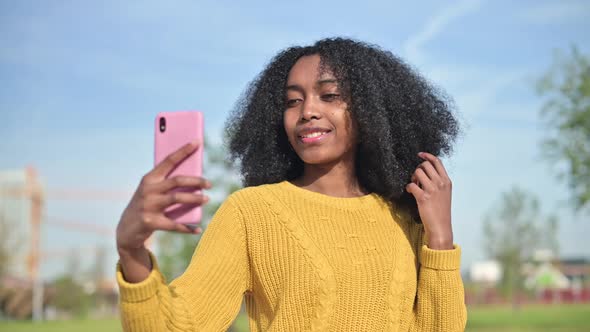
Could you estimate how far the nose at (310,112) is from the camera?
8.29 feet

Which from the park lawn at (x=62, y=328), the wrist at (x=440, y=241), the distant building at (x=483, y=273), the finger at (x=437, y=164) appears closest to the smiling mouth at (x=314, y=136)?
the finger at (x=437, y=164)

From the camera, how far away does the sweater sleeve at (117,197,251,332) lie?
5.59 ft

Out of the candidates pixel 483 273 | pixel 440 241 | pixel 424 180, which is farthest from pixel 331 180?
pixel 483 273

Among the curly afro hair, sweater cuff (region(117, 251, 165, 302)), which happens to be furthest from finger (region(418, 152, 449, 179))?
sweater cuff (region(117, 251, 165, 302))

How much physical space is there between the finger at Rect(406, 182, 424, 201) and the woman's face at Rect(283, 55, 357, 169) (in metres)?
0.28

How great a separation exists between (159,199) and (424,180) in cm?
124

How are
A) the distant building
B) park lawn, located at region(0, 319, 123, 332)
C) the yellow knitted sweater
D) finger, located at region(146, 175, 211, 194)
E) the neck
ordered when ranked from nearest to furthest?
1. finger, located at region(146, 175, 211, 194)
2. the yellow knitted sweater
3. the neck
4. park lawn, located at region(0, 319, 123, 332)
5. the distant building

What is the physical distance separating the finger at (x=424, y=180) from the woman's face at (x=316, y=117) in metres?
0.30

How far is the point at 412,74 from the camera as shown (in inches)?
113

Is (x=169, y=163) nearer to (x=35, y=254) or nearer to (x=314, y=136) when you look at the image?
(x=314, y=136)

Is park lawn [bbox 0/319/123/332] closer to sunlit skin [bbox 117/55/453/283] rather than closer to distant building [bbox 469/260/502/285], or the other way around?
sunlit skin [bbox 117/55/453/283]

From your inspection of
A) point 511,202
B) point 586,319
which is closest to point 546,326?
point 586,319

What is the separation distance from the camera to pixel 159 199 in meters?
1.47

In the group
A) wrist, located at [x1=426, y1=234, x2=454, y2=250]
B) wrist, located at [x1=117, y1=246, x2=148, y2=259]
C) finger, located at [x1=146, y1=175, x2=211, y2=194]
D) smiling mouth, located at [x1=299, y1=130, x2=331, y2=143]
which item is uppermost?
smiling mouth, located at [x1=299, y1=130, x2=331, y2=143]
